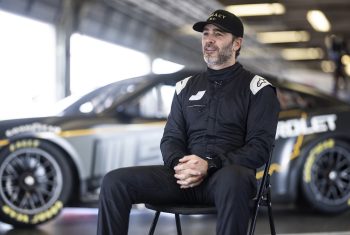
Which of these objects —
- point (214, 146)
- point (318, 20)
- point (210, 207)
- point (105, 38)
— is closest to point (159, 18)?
point (105, 38)

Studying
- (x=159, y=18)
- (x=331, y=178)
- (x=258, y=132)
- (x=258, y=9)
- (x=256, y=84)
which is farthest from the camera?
(x=258, y=9)

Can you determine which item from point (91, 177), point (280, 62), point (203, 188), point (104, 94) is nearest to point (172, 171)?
point (203, 188)

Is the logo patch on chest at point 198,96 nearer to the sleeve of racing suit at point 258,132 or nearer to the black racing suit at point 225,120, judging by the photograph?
the black racing suit at point 225,120

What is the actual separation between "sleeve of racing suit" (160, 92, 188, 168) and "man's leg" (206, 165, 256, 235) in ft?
0.99

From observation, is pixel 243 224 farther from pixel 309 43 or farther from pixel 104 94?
pixel 309 43

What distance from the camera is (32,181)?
4242 mm

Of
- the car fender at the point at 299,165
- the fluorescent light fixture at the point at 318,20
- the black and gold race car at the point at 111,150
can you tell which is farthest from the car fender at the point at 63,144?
the fluorescent light fixture at the point at 318,20

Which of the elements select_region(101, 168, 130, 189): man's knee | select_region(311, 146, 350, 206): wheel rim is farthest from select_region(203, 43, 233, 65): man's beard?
select_region(311, 146, 350, 206): wheel rim

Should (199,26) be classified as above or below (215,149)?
above

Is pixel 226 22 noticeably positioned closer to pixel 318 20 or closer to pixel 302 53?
pixel 318 20

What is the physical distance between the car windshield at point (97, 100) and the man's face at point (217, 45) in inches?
70.9

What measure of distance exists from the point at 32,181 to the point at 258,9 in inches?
583

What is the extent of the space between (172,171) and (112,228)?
14.3 inches

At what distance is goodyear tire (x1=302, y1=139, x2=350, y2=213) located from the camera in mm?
4582
